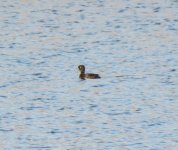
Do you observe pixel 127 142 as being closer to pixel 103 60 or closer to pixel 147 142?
pixel 147 142

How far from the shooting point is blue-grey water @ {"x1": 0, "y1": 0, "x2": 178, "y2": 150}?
100ft

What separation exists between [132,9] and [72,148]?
77.8ft

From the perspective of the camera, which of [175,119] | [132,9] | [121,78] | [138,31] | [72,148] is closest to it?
[72,148]

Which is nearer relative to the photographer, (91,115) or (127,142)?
(127,142)

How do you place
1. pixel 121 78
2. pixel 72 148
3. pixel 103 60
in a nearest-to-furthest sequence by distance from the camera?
1. pixel 72 148
2. pixel 121 78
3. pixel 103 60

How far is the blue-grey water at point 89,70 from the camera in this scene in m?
30.5

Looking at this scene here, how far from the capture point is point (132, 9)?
52250 millimetres

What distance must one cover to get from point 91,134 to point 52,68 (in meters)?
9.33

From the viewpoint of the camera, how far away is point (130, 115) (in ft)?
107

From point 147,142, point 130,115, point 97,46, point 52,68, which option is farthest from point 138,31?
point 147,142

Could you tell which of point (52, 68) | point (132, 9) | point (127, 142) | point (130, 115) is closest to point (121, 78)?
point (52, 68)

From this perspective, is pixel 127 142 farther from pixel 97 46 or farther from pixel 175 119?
pixel 97 46

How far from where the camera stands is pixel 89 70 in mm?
40094

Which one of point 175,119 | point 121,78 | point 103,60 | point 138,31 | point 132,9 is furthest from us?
point 132,9
